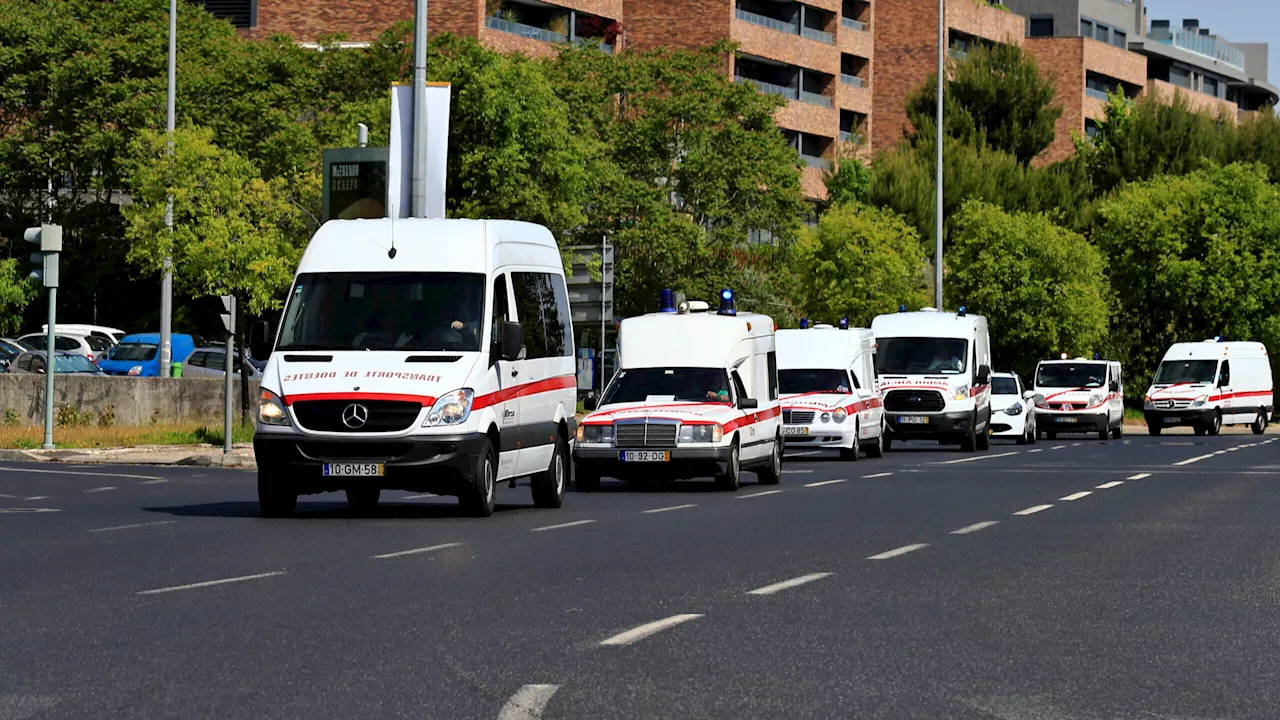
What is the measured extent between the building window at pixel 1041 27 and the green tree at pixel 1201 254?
40.2 m

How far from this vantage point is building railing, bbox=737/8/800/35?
88.3 m

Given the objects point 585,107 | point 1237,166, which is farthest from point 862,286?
point 1237,166

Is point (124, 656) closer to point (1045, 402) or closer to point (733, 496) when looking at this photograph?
point (733, 496)

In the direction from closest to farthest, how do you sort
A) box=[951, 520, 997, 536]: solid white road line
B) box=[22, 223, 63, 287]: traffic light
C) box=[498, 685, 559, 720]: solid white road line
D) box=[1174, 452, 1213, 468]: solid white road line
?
1. box=[498, 685, 559, 720]: solid white road line
2. box=[951, 520, 997, 536]: solid white road line
3. box=[22, 223, 63, 287]: traffic light
4. box=[1174, 452, 1213, 468]: solid white road line

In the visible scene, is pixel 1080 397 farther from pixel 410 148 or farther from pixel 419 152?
pixel 419 152

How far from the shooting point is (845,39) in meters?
94.8

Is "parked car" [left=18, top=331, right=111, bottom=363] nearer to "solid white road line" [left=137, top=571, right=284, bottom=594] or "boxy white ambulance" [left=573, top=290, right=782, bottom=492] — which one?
"boxy white ambulance" [left=573, top=290, right=782, bottom=492]

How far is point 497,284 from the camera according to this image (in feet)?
66.4

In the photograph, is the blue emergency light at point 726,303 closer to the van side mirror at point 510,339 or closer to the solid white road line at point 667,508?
the solid white road line at point 667,508

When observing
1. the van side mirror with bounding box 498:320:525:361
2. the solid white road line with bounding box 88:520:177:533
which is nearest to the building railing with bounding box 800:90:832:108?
the van side mirror with bounding box 498:320:525:361

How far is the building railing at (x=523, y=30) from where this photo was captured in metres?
75.1

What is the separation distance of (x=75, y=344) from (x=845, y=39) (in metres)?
43.9

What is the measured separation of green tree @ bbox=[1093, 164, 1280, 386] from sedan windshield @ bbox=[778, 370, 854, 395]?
38488mm

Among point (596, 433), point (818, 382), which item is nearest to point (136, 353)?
point (818, 382)
